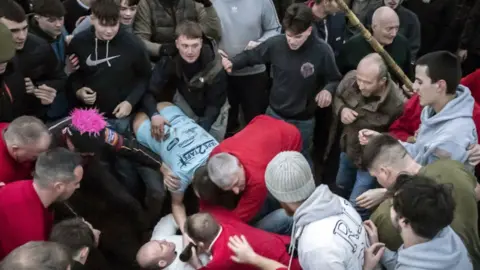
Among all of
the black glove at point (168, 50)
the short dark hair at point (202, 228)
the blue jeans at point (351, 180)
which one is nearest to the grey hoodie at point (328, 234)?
the short dark hair at point (202, 228)

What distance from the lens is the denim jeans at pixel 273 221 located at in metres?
3.33

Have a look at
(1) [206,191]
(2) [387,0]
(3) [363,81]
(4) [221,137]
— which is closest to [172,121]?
(4) [221,137]

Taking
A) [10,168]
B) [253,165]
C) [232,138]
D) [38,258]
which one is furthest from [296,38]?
[38,258]

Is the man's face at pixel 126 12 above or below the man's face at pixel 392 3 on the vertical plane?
below

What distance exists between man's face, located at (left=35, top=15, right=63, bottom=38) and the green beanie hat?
0.57m

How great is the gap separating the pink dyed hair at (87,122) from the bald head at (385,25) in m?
2.03

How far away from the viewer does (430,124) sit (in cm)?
297

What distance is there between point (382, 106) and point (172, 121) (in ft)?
4.34

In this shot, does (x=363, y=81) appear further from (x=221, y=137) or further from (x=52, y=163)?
(x=52, y=163)

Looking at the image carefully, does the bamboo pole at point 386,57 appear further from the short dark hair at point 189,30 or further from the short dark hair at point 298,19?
the short dark hair at point 189,30

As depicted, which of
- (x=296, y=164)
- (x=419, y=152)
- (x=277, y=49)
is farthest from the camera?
(x=277, y=49)

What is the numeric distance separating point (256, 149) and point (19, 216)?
1299mm

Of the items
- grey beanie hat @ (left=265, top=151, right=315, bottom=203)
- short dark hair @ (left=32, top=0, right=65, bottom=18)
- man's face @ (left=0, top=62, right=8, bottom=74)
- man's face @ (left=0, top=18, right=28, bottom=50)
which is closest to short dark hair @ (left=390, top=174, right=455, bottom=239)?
grey beanie hat @ (left=265, top=151, right=315, bottom=203)

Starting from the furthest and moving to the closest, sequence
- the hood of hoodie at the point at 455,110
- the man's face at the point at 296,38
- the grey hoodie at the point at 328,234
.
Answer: the man's face at the point at 296,38
the hood of hoodie at the point at 455,110
the grey hoodie at the point at 328,234
